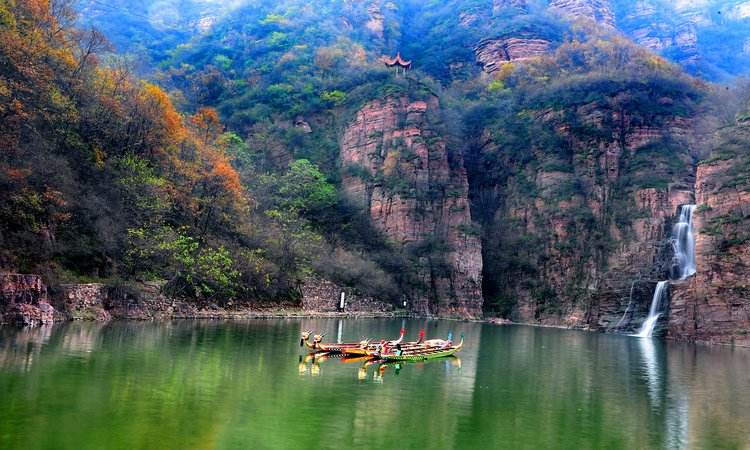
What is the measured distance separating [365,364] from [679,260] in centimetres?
4785

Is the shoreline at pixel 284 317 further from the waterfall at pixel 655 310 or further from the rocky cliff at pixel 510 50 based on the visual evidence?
the rocky cliff at pixel 510 50

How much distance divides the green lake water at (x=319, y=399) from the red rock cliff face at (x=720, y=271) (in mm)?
19822

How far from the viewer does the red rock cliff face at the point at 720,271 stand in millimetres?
44500

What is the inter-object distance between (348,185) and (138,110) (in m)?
31.6

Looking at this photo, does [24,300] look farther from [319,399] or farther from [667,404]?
[667,404]

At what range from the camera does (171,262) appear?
3812 centimetres

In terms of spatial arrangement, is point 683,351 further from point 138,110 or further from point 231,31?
point 231,31

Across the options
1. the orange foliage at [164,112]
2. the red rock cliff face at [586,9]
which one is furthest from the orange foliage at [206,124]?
the red rock cliff face at [586,9]

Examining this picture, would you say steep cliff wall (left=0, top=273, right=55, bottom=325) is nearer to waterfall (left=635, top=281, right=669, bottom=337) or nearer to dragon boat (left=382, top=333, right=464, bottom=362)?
dragon boat (left=382, top=333, right=464, bottom=362)

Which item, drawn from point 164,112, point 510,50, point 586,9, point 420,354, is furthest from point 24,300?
point 586,9

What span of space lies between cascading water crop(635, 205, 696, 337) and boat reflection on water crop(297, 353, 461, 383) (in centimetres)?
3377

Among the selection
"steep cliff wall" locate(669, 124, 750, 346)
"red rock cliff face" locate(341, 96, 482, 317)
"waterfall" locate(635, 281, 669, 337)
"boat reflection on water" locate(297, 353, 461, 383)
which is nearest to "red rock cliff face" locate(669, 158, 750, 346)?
"steep cliff wall" locate(669, 124, 750, 346)

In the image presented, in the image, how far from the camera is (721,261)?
1805 inches

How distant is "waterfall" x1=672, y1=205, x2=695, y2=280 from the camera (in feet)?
191
